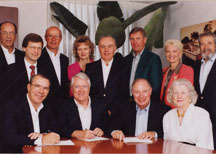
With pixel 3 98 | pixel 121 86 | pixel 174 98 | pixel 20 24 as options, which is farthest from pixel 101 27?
pixel 174 98

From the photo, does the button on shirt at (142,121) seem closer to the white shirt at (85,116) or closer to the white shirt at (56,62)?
the white shirt at (85,116)

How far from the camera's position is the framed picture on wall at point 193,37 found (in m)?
4.79

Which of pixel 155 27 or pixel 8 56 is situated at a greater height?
pixel 155 27

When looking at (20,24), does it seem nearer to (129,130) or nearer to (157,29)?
(157,29)

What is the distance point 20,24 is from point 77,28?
38.1 inches

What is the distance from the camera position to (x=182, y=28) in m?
5.31

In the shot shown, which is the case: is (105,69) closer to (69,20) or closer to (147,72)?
(147,72)

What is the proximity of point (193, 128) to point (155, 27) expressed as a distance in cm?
309

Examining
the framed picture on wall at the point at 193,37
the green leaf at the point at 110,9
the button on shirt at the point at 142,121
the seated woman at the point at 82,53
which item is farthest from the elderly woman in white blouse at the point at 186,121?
the green leaf at the point at 110,9

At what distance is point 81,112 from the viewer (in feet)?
9.54

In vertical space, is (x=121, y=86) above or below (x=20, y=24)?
below

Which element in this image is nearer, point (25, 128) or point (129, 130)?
point (25, 128)

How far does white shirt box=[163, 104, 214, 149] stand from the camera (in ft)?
8.05

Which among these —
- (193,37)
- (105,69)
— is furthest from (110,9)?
(105,69)
